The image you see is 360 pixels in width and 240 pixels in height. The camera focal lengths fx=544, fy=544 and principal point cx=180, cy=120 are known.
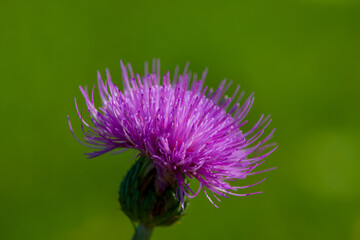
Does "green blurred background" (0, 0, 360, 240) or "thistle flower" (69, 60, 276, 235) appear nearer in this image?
"thistle flower" (69, 60, 276, 235)

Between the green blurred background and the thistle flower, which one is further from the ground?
the green blurred background

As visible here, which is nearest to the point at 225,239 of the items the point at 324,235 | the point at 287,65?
the point at 324,235

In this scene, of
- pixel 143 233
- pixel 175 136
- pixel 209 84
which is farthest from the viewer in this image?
pixel 209 84

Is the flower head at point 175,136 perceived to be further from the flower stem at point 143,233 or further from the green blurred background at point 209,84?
the green blurred background at point 209,84

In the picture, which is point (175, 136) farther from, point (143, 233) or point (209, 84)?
point (209, 84)

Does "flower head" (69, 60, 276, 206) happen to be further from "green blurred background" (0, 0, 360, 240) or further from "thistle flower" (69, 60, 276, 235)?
"green blurred background" (0, 0, 360, 240)

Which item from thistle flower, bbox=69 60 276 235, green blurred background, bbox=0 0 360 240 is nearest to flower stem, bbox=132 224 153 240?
thistle flower, bbox=69 60 276 235

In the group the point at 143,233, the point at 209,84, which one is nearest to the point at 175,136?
the point at 143,233

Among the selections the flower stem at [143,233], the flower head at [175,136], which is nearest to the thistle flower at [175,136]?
the flower head at [175,136]
